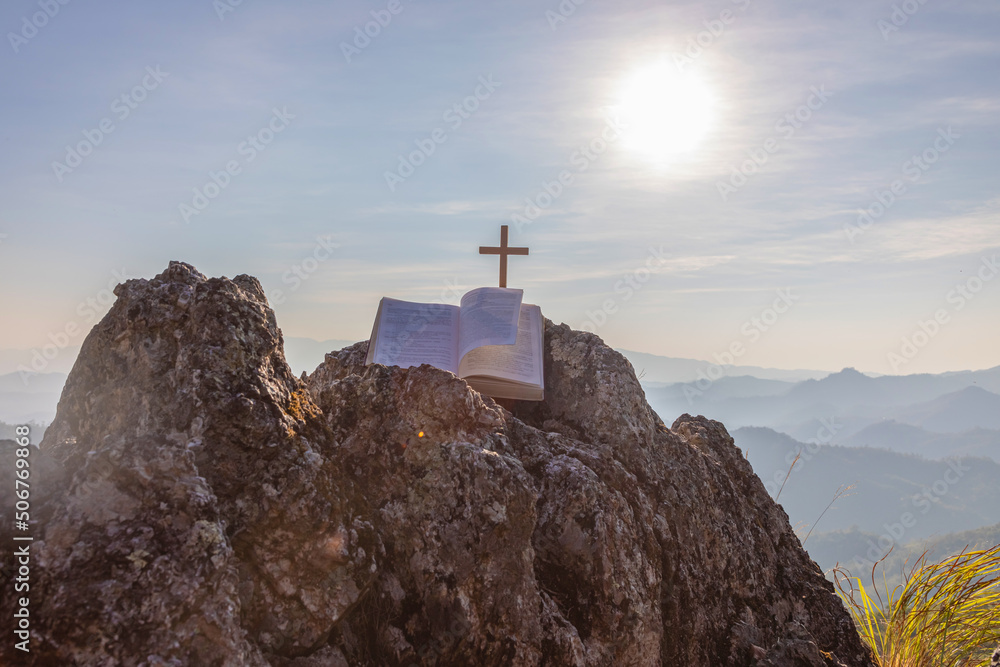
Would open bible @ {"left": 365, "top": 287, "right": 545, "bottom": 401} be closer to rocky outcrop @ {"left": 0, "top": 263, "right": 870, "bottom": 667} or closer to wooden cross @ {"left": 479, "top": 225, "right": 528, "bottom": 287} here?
rocky outcrop @ {"left": 0, "top": 263, "right": 870, "bottom": 667}

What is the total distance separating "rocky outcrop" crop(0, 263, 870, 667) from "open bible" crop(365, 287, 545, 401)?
664 millimetres

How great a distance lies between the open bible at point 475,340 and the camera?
21.1ft

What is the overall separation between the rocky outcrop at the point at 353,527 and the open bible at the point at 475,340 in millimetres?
664

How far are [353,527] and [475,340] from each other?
2611mm

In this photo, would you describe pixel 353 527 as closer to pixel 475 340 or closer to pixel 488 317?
pixel 475 340

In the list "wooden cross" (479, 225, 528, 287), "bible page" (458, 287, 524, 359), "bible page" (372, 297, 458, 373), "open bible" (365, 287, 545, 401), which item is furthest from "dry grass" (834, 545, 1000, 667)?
"wooden cross" (479, 225, 528, 287)

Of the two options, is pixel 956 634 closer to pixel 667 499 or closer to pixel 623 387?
pixel 667 499

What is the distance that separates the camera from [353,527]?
423 centimetres

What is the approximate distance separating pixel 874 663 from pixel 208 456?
18.3 feet

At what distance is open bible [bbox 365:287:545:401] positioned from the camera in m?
6.44

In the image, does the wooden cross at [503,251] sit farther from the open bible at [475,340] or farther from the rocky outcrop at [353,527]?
the rocky outcrop at [353,527]

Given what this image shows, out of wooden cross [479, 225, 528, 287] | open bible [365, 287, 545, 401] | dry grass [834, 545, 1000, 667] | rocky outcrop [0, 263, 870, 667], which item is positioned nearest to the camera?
rocky outcrop [0, 263, 870, 667]

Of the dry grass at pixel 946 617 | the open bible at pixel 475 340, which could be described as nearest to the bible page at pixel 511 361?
the open bible at pixel 475 340

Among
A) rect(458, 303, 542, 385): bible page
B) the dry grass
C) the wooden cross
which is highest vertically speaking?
→ the wooden cross
